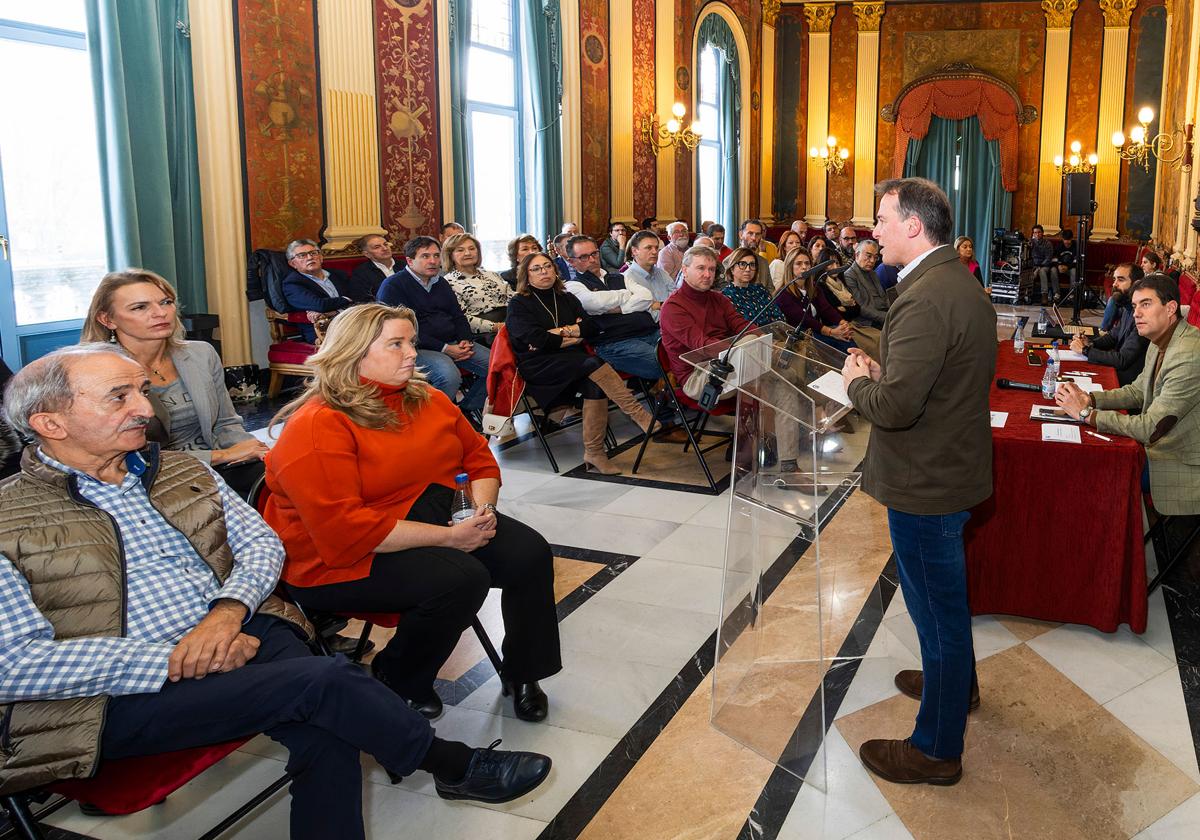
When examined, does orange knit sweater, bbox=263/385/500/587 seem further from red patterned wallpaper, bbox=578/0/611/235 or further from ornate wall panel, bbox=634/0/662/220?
ornate wall panel, bbox=634/0/662/220

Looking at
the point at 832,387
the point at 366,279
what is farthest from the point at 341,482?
the point at 366,279

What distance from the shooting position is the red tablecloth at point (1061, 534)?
3057mm

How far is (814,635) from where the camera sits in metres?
3.13

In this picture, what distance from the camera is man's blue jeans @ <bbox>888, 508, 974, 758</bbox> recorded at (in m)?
2.24

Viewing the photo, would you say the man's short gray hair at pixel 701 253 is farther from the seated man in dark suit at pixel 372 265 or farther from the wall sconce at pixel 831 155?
the wall sconce at pixel 831 155

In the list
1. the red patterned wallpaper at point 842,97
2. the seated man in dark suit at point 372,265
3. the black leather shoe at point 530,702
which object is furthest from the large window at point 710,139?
the black leather shoe at point 530,702

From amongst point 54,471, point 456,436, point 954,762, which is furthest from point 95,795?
point 954,762

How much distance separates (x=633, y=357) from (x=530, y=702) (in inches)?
120

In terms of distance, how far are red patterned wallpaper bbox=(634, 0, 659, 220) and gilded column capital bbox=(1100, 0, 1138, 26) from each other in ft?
26.8


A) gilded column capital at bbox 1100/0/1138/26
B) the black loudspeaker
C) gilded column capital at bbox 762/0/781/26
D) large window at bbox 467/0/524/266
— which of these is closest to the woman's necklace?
large window at bbox 467/0/524/266

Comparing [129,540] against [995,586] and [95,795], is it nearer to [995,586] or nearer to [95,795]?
[95,795]

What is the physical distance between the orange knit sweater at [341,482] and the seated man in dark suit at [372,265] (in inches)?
183

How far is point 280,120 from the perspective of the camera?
6.99 meters

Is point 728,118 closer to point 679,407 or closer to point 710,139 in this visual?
point 710,139
